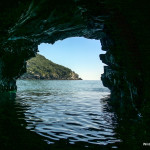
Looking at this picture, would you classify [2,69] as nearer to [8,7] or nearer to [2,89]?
[2,89]

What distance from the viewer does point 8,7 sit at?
43.3 feet

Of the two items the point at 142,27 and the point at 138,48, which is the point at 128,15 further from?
the point at 138,48

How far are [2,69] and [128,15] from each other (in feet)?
99.0

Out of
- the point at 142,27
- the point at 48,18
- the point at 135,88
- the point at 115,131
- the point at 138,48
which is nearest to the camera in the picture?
the point at 142,27

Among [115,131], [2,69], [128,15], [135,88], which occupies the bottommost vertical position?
[115,131]

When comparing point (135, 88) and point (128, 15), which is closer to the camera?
point (128, 15)

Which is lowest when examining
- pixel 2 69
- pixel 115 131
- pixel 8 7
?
pixel 115 131

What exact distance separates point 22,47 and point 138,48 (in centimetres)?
2581

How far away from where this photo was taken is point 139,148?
10188mm

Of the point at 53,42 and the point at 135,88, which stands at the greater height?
the point at 53,42

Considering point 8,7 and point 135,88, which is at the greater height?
point 8,7

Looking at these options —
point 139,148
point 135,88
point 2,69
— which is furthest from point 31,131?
point 2,69

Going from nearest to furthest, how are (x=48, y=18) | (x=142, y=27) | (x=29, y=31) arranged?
(x=142, y=27) → (x=48, y=18) → (x=29, y=31)

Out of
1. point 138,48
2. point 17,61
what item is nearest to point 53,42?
point 17,61
